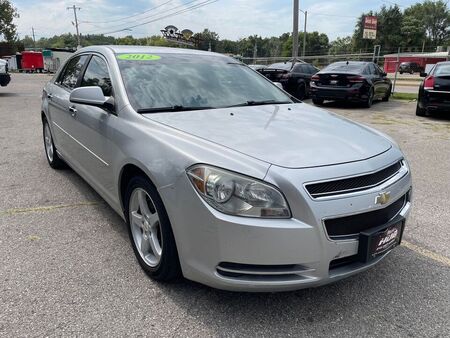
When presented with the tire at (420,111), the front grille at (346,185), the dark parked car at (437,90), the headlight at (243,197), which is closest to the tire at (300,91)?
the tire at (420,111)

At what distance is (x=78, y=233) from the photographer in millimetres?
3623

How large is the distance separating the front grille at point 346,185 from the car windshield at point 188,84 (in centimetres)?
141

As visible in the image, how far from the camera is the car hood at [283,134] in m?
2.40

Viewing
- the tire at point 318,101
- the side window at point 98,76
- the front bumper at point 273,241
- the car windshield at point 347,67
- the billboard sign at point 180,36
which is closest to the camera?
the front bumper at point 273,241

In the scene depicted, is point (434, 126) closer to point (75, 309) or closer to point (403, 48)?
point (75, 309)

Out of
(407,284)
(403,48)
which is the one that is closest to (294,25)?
(407,284)

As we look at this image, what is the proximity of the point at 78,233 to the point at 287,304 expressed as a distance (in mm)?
1986

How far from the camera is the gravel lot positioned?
240cm

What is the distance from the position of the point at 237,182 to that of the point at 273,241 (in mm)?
366

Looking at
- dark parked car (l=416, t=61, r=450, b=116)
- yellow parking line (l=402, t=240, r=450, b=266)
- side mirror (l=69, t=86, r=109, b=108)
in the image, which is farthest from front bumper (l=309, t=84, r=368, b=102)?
side mirror (l=69, t=86, r=109, b=108)

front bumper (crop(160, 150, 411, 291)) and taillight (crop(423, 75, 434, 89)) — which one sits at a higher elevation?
taillight (crop(423, 75, 434, 89))

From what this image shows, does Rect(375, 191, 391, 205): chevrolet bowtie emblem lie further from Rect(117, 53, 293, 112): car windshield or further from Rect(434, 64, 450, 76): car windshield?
Rect(434, 64, 450, 76): car windshield

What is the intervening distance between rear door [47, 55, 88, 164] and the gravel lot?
26.9 inches

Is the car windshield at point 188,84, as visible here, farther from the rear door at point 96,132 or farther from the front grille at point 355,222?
the front grille at point 355,222
